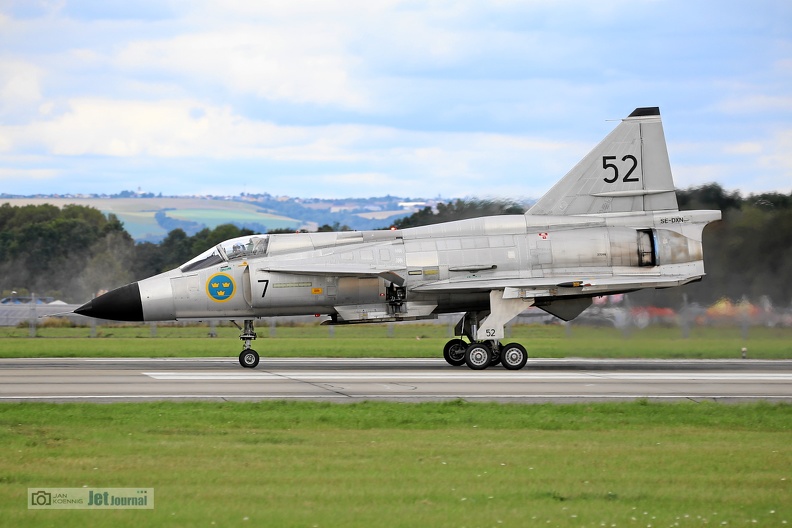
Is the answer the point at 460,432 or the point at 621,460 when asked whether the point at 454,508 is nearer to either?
the point at 621,460

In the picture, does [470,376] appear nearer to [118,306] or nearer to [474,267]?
[474,267]

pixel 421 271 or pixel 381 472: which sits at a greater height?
pixel 421 271

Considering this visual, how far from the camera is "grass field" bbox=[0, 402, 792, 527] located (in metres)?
8.48

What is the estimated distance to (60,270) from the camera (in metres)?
62.7

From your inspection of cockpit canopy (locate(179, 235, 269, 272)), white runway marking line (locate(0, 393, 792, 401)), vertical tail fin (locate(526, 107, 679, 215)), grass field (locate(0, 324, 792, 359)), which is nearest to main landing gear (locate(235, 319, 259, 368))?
cockpit canopy (locate(179, 235, 269, 272))

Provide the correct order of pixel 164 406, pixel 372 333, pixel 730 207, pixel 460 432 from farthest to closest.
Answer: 1. pixel 372 333
2. pixel 730 207
3. pixel 164 406
4. pixel 460 432

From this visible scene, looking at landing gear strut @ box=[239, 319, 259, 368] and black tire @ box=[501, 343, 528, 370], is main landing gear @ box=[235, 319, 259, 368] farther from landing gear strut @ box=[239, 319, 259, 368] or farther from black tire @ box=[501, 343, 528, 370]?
black tire @ box=[501, 343, 528, 370]

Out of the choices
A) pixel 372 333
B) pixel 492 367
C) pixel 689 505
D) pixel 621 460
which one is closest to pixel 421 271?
pixel 492 367

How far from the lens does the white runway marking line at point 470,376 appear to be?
66.2 ft

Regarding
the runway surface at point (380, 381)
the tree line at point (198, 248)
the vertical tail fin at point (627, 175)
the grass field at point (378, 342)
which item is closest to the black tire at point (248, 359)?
the runway surface at point (380, 381)

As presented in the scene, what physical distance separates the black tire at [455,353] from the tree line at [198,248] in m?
5.71

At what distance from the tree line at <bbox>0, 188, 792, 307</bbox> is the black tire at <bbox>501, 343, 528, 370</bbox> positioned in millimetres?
5565

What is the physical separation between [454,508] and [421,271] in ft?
47.1
